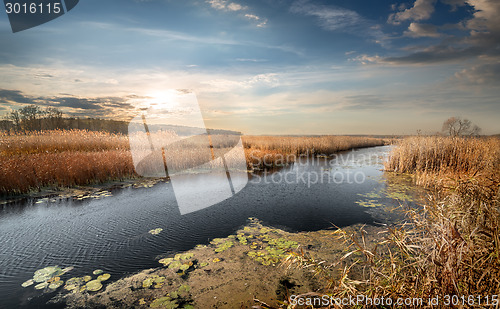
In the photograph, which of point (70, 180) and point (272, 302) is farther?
point (70, 180)

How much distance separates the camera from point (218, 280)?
11.8 feet

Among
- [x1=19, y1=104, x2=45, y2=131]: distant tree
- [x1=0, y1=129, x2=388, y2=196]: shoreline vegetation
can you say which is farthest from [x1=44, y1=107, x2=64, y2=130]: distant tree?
[x1=0, y1=129, x2=388, y2=196]: shoreline vegetation

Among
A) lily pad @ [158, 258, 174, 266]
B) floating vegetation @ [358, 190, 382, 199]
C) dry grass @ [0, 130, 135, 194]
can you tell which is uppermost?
dry grass @ [0, 130, 135, 194]

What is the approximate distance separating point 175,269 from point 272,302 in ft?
5.89

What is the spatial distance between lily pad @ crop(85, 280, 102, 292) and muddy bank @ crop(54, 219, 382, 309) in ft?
0.22

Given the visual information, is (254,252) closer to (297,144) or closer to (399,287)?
(399,287)

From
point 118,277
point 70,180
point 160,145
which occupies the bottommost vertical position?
point 118,277

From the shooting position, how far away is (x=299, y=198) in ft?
26.9

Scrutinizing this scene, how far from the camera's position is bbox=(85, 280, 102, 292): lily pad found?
3.43m

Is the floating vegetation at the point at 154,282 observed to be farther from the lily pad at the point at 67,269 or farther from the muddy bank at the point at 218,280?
the lily pad at the point at 67,269

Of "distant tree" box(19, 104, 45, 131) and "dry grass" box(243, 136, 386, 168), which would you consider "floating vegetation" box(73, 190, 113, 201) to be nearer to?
"dry grass" box(243, 136, 386, 168)

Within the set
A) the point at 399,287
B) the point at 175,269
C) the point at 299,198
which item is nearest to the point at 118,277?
the point at 175,269

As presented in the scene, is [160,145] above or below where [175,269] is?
above

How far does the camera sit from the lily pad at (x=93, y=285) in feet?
11.3
